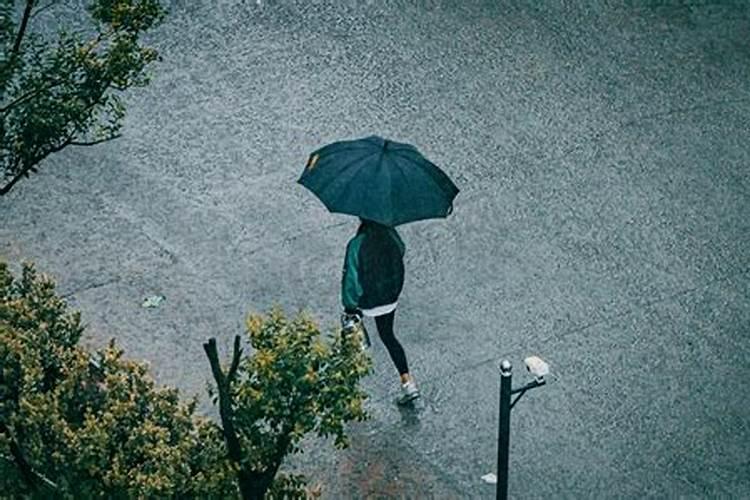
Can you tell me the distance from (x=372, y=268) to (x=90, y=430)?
287cm

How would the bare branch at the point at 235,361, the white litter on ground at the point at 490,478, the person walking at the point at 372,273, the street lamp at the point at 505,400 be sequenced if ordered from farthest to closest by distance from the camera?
1. the white litter on ground at the point at 490,478
2. the person walking at the point at 372,273
3. the street lamp at the point at 505,400
4. the bare branch at the point at 235,361

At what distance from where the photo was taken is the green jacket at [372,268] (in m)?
9.68

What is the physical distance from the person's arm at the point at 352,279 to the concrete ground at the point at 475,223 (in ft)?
3.53

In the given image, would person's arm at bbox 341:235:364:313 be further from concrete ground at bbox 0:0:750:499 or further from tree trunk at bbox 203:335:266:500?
tree trunk at bbox 203:335:266:500

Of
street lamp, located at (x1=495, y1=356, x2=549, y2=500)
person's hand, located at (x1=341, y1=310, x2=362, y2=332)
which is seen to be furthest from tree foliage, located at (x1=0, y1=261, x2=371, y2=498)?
person's hand, located at (x1=341, y1=310, x2=362, y2=332)

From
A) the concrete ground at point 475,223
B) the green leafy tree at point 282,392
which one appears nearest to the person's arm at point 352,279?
the concrete ground at point 475,223

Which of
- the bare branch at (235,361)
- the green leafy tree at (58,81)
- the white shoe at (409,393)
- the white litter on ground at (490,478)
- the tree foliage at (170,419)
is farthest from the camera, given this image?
the white shoe at (409,393)

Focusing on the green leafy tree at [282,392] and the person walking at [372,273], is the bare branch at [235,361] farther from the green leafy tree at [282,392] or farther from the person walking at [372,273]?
the person walking at [372,273]

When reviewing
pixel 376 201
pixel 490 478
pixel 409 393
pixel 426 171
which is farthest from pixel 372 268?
pixel 490 478

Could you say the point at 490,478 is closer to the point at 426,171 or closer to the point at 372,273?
the point at 372,273

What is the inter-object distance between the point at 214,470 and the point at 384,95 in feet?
22.4

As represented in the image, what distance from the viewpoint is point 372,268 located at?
975cm

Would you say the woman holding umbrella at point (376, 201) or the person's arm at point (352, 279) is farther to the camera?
the person's arm at point (352, 279)

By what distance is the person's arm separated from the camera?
970 cm
